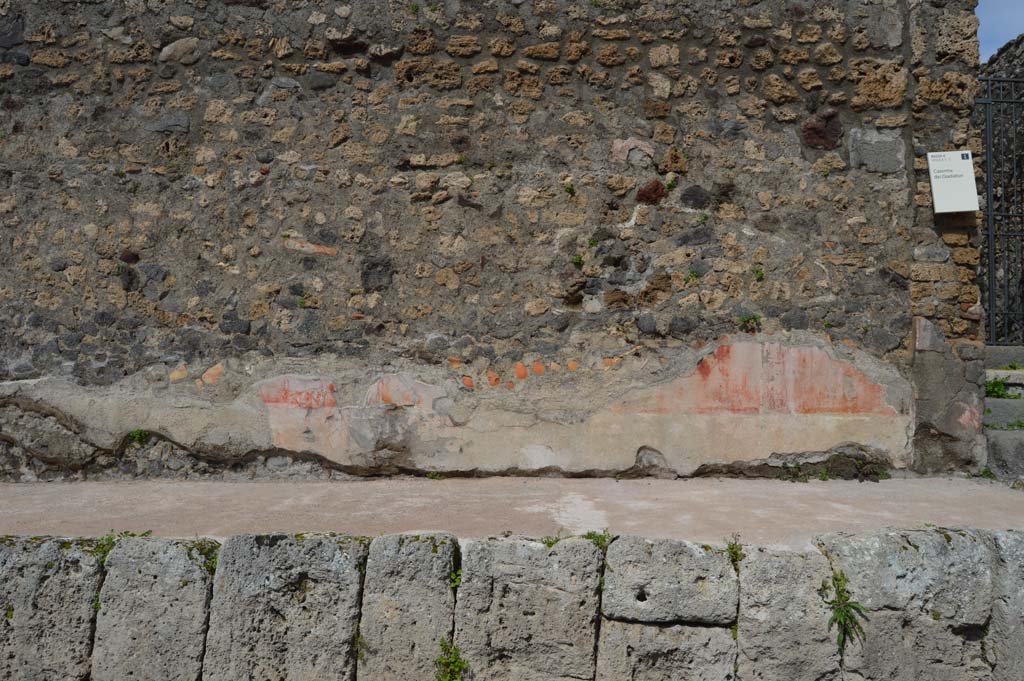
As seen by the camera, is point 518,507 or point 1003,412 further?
point 1003,412

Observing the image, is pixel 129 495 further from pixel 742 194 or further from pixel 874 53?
pixel 874 53

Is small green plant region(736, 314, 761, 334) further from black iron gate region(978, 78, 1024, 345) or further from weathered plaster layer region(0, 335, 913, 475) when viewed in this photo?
black iron gate region(978, 78, 1024, 345)

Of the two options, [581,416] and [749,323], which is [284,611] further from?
[749,323]

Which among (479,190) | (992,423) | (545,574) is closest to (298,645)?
(545,574)

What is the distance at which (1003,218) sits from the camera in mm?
6484

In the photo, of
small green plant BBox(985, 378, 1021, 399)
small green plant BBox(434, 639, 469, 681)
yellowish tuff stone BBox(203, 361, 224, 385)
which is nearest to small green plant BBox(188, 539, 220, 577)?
small green plant BBox(434, 639, 469, 681)

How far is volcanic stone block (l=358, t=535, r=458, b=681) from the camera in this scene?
263 cm

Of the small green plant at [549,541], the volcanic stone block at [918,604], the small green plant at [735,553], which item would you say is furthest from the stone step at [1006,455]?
the small green plant at [549,541]

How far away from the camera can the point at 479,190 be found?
13.8 feet

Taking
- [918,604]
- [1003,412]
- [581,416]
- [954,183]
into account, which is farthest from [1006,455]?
[581,416]

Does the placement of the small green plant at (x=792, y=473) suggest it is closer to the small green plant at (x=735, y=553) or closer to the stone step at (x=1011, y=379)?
the small green plant at (x=735, y=553)

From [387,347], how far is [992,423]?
11.4ft

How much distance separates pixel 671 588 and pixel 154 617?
1.81 metres

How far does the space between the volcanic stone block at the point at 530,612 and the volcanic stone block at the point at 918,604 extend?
87cm
